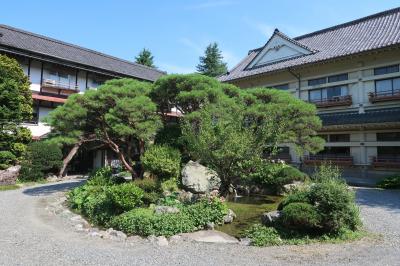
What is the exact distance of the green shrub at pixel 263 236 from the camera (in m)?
8.42

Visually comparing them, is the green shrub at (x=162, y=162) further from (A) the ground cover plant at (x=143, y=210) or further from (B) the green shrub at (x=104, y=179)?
(B) the green shrub at (x=104, y=179)

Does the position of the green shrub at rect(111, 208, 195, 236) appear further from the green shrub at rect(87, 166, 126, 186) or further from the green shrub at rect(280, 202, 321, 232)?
the green shrub at rect(87, 166, 126, 186)

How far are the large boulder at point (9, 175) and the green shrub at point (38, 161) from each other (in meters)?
0.32

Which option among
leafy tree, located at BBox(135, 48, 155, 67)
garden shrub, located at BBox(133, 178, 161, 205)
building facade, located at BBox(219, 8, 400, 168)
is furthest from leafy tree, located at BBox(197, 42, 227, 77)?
garden shrub, located at BBox(133, 178, 161, 205)

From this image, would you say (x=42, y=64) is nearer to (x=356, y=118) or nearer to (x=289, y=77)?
(x=289, y=77)

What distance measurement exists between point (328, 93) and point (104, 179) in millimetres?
17120

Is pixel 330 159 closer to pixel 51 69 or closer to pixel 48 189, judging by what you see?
pixel 48 189

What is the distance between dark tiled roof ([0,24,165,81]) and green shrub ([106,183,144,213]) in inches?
674

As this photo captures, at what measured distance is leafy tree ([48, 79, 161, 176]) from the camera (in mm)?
13609

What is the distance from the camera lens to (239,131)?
12.1 metres

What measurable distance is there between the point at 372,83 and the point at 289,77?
21.9 feet

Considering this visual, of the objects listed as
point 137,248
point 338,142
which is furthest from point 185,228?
point 338,142

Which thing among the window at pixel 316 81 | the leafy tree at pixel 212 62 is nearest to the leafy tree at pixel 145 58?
the leafy tree at pixel 212 62

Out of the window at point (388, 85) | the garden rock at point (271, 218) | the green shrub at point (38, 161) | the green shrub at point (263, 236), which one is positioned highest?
the window at point (388, 85)
